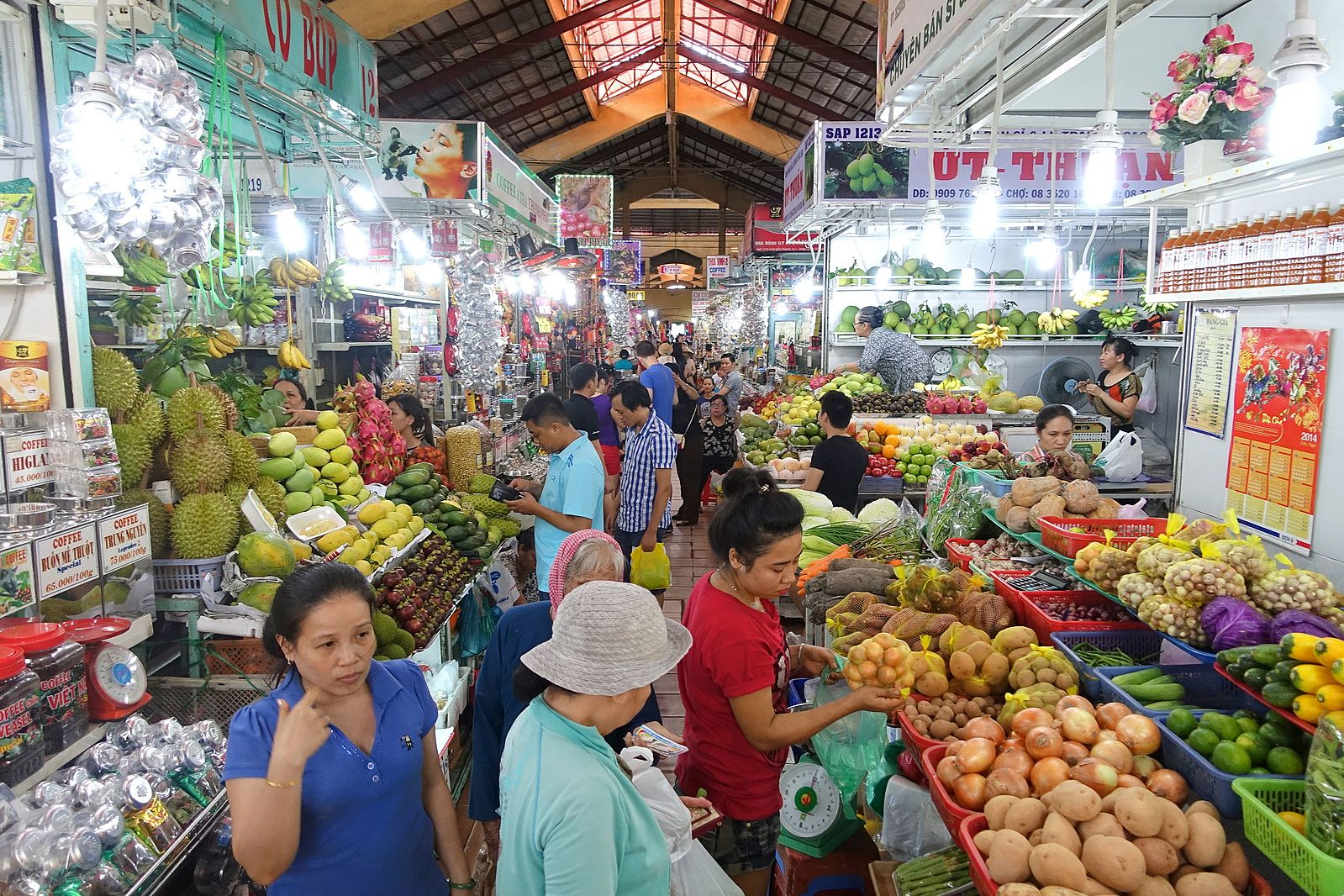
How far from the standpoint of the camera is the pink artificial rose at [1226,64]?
2.96m

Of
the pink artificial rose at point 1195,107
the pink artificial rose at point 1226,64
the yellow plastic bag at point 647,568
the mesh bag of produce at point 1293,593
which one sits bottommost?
the yellow plastic bag at point 647,568

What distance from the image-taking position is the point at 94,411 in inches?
97.3

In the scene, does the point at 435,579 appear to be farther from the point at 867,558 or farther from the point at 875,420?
the point at 875,420

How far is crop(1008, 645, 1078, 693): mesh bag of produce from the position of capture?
2480 mm

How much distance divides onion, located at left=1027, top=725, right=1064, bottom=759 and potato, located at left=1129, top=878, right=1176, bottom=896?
41cm

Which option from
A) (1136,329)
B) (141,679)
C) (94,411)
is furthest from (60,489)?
(1136,329)

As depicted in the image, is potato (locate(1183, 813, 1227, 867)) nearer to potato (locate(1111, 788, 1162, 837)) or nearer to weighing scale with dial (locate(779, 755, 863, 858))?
potato (locate(1111, 788, 1162, 837))

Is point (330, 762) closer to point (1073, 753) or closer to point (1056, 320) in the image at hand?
point (1073, 753)

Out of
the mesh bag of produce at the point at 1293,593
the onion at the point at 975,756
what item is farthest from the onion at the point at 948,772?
the mesh bag of produce at the point at 1293,593

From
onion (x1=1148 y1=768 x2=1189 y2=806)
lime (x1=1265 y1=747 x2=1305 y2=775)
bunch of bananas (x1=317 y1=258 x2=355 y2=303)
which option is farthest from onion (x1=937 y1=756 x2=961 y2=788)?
bunch of bananas (x1=317 y1=258 x2=355 y2=303)

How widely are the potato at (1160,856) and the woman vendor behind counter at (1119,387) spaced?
235 inches

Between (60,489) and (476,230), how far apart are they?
632 centimetres

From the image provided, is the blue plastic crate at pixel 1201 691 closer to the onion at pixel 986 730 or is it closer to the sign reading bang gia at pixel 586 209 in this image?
the onion at pixel 986 730

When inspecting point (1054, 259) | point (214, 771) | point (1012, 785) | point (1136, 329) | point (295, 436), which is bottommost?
point (214, 771)
